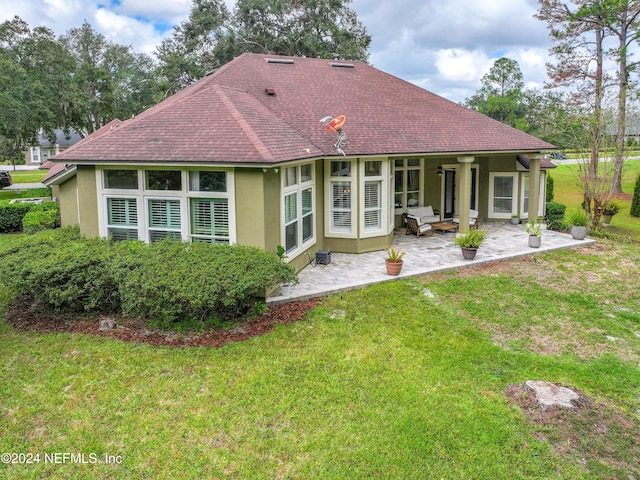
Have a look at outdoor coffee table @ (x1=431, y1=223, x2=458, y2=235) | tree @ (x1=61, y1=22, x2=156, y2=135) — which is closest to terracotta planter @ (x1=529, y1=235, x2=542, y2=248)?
outdoor coffee table @ (x1=431, y1=223, x2=458, y2=235)

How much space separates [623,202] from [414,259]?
21.8 m

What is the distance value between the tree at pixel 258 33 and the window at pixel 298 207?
19707 mm

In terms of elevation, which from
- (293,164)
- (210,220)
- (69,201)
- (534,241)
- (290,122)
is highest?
(290,122)

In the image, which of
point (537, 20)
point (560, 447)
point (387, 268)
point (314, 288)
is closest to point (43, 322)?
point (314, 288)

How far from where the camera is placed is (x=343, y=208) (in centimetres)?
1334

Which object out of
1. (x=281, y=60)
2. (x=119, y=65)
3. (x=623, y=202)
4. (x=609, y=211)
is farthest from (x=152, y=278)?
(x=119, y=65)

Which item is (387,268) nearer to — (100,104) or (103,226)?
(103,226)

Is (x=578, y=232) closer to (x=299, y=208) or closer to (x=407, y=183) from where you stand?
(x=407, y=183)

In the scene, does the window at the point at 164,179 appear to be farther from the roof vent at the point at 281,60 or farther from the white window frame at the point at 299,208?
the roof vent at the point at 281,60

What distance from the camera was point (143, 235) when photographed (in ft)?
33.7

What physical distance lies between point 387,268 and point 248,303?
377 cm

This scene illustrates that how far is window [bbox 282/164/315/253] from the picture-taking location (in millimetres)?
10812

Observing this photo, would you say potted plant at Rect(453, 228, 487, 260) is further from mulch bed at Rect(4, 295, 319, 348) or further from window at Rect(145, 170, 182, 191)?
window at Rect(145, 170, 182, 191)

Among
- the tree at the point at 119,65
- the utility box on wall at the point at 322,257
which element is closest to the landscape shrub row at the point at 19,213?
the utility box on wall at the point at 322,257
